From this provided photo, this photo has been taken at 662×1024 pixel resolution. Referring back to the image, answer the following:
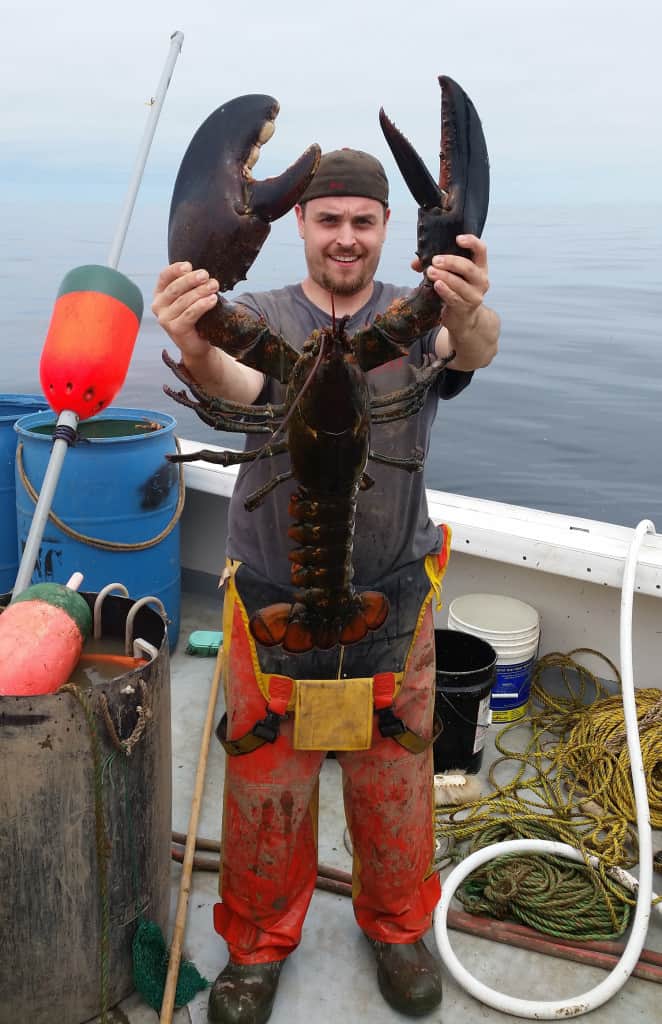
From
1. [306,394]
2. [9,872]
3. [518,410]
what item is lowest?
[518,410]

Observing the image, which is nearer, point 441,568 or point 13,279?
point 441,568

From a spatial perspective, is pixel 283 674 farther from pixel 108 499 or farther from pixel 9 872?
pixel 108 499

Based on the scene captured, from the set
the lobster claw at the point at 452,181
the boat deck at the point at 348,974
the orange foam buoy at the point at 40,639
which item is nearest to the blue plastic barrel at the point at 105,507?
the boat deck at the point at 348,974

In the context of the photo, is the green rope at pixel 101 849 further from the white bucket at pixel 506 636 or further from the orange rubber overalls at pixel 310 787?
the white bucket at pixel 506 636

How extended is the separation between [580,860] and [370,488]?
5.42 feet

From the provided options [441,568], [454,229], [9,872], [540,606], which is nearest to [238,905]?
[9,872]

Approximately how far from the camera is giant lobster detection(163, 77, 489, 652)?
1.96m

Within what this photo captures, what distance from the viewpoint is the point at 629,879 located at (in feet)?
9.58

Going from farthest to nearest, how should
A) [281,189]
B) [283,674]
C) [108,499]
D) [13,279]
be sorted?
[13,279] < [108,499] < [283,674] < [281,189]

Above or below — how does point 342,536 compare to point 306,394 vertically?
below

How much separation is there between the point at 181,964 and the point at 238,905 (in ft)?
0.78

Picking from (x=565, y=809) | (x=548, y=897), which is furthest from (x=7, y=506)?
(x=548, y=897)

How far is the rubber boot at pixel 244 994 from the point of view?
2.37 m

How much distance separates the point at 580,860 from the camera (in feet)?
9.89
